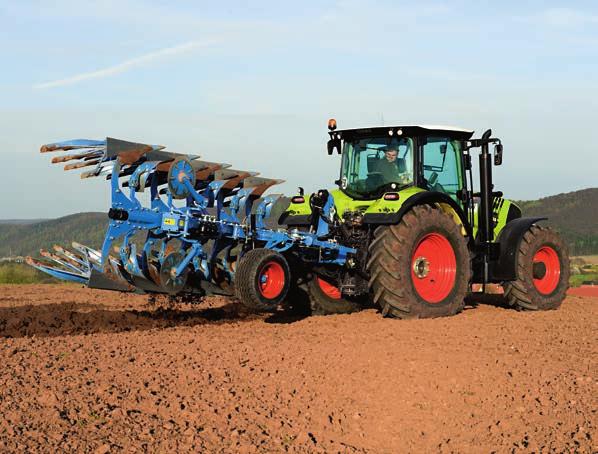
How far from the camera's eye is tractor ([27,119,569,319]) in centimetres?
824

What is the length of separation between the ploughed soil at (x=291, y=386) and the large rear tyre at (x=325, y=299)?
133 cm

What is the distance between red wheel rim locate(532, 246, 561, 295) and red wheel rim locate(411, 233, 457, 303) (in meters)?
1.90

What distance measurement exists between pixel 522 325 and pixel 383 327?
1590mm

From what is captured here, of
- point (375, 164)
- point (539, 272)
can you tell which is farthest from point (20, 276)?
point (539, 272)

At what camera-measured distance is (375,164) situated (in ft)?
31.9

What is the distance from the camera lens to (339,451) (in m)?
5.09

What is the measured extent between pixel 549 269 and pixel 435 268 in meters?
2.28

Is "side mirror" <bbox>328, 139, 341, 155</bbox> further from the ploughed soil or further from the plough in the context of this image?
the ploughed soil

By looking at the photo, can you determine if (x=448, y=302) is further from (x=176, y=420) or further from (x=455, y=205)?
(x=176, y=420)

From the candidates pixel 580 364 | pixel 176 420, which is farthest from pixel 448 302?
pixel 176 420

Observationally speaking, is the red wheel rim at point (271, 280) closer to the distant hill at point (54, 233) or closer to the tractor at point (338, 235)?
the tractor at point (338, 235)

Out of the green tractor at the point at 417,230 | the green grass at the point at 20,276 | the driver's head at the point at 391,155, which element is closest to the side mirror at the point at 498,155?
the green tractor at the point at 417,230

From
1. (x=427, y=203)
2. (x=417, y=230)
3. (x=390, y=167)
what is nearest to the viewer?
(x=417, y=230)

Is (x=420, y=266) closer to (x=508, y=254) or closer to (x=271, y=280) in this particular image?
(x=508, y=254)
